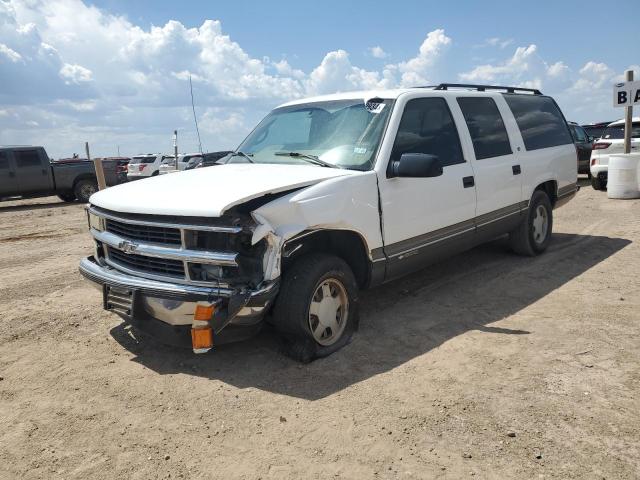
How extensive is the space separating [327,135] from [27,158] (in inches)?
595

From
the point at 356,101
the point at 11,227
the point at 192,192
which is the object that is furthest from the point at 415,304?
the point at 11,227

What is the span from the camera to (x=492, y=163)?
18.3ft

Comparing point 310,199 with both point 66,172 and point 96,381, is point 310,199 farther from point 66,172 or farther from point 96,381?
point 66,172

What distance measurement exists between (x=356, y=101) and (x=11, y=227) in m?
10.6

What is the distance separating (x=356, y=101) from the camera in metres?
4.69

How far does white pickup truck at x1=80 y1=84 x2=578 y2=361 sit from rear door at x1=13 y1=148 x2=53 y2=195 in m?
13.8

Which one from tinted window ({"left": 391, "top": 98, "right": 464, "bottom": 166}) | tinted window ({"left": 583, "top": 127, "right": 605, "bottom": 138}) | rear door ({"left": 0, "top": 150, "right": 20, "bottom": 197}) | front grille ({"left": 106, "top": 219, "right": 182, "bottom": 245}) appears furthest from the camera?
tinted window ({"left": 583, "top": 127, "right": 605, "bottom": 138})

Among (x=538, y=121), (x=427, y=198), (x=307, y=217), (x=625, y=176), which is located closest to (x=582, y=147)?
(x=625, y=176)

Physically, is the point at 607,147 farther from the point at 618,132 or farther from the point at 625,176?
the point at 625,176

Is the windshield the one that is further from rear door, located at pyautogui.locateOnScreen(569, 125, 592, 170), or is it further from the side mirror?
rear door, located at pyautogui.locateOnScreen(569, 125, 592, 170)

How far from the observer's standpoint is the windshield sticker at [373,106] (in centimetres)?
450

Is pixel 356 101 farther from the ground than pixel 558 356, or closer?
farther from the ground

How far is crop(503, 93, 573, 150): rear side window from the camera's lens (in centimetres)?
631

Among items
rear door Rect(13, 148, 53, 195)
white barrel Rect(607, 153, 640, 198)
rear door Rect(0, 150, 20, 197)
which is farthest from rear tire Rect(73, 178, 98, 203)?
white barrel Rect(607, 153, 640, 198)
